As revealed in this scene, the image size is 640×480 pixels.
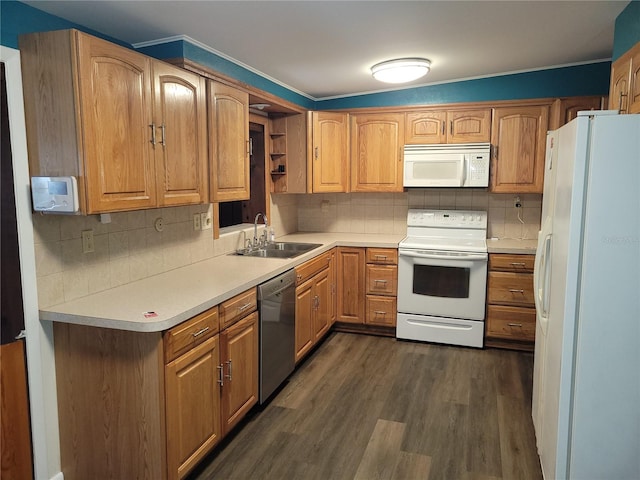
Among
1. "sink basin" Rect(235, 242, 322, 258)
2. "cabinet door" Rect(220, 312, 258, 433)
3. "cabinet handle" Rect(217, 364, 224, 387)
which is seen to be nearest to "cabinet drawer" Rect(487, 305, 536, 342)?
"sink basin" Rect(235, 242, 322, 258)

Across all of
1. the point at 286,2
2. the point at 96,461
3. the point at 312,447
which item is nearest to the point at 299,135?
the point at 286,2

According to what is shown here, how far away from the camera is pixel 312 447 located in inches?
99.8

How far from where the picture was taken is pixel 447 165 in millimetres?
4074

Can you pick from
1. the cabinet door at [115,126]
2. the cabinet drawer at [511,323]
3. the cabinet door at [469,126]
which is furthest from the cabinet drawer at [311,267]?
the cabinet door at [469,126]

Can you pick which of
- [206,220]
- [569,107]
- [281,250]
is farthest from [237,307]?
[569,107]

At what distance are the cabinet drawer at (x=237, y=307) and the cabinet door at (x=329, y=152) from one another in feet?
5.96

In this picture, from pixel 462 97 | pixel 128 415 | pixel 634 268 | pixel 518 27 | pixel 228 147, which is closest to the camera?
pixel 634 268

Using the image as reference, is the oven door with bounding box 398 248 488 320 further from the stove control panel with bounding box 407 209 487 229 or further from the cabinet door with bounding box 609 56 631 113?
the cabinet door with bounding box 609 56 631 113

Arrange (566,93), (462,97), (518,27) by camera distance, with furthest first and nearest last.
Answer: (462,97) < (566,93) < (518,27)

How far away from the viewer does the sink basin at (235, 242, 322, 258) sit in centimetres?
365

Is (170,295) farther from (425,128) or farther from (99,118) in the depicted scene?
(425,128)

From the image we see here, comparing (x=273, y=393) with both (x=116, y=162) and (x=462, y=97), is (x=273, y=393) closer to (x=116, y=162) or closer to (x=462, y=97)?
(x=116, y=162)

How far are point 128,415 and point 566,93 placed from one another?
3.92 meters

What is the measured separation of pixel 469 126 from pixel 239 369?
2886 millimetres
